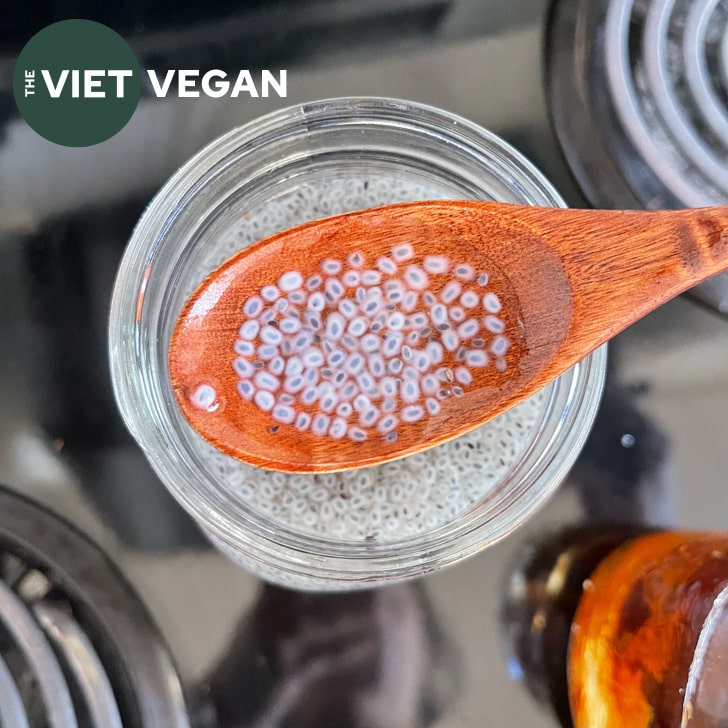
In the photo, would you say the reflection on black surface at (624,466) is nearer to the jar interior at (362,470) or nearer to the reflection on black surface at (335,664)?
the jar interior at (362,470)

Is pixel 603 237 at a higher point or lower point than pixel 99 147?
lower

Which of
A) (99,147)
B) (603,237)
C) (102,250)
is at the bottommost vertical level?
(603,237)

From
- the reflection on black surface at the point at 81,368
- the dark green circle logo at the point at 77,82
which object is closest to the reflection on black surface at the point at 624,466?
the reflection on black surface at the point at 81,368

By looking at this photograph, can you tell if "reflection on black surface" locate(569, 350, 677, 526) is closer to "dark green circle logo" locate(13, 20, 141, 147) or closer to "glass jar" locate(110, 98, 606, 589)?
"glass jar" locate(110, 98, 606, 589)

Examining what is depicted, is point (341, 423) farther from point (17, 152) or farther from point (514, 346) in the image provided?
point (17, 152)

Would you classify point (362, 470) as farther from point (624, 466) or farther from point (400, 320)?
point (624, 466)

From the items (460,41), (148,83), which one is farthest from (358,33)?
(148,83)
